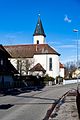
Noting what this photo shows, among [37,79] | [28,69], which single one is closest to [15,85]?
[37,79]

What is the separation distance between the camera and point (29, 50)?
10912cm

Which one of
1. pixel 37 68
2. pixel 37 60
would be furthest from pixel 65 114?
pixel 37 60

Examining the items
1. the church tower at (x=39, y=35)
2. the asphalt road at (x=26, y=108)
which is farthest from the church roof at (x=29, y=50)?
the asphalt road at (x=26, y=108)

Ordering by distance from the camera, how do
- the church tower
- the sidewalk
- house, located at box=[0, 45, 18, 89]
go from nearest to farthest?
the sidewalk, house, located at box=[0, 45, 18, 89], the church tower

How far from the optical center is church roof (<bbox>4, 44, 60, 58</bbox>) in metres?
105

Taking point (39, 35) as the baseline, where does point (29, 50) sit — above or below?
below

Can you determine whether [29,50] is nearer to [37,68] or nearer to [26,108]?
[37,68]

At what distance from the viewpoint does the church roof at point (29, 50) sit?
10532 cm

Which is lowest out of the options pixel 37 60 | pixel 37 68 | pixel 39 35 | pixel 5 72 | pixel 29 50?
pixel 5 72

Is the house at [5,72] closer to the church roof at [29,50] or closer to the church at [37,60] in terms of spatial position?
the church at [37,60]

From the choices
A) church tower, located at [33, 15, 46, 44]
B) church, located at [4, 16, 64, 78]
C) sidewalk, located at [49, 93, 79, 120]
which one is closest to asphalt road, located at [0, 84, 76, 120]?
sidewalk, located at [49, 93, 79, 120]

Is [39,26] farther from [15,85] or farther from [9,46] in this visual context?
[15,85]

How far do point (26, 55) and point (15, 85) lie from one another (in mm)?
41039

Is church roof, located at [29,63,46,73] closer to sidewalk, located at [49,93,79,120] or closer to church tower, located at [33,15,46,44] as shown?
church tower, located at [33,15,46,44]
